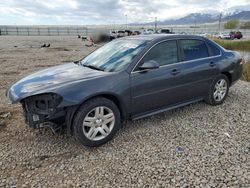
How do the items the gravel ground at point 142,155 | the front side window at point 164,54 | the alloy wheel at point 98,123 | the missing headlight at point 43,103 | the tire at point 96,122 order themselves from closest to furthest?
the gravel ground at point 142,155 → the missing headlight at point 43,103 → the tire at point 96,122 → the alloy wheel at point 98,123 → the front side window at point 164,54

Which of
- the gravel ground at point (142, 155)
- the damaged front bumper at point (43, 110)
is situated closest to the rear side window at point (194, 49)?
the gravel ground at point (142, 155)

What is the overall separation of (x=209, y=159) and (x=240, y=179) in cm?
48

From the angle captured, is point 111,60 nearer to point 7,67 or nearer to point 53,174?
point 53,174

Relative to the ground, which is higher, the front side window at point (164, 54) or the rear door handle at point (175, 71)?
the front side window at point (164, 54)

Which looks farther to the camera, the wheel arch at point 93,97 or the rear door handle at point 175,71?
the rear door handle at point 175,71

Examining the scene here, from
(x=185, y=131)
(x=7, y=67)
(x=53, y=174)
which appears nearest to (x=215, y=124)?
(x=185, y=131)

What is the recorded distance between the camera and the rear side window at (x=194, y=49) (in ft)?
14.5

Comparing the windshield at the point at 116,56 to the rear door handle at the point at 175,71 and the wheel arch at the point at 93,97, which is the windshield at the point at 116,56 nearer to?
the wheel arch at the point at 93,97

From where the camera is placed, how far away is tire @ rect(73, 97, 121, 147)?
10.7 ft

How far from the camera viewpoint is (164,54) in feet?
13.5

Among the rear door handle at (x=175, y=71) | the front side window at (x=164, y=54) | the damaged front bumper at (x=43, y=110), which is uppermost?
the front side window at (x=164, y=54)

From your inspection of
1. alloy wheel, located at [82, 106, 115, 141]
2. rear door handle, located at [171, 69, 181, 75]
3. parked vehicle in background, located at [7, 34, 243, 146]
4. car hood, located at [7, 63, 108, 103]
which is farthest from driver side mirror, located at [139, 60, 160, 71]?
alloy wheel, located at [82, 106, 115, 141]

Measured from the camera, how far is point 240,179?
109 inches

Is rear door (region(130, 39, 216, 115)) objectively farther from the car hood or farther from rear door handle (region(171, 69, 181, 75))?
the car hood
